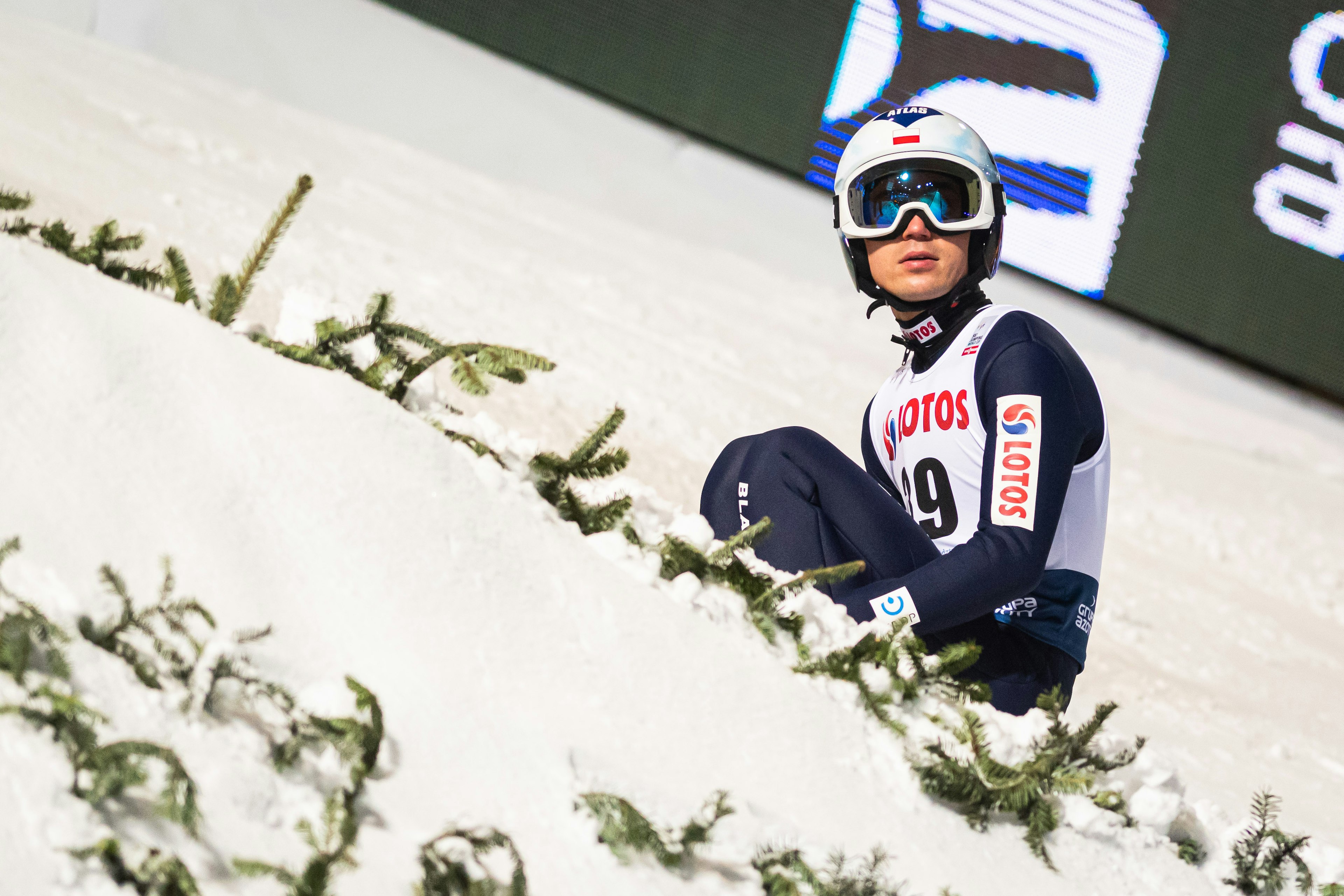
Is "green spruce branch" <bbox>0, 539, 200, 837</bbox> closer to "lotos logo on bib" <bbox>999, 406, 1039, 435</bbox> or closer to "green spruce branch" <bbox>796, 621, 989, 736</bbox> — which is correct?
"green spruce branch" <bbox>796, 621, 989, 736</bbox>

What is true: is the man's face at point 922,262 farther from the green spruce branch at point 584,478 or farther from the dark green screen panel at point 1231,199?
the dark green screen panel at point 1231,199

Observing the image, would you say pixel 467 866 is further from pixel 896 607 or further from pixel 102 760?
pixel 896 607

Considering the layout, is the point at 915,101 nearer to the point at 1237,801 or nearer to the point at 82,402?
the point at 1237,801

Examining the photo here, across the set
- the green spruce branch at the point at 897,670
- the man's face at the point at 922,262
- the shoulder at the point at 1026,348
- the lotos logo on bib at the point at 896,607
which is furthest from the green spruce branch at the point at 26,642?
the man's face at the point at 922,262

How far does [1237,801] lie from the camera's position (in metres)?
2.61

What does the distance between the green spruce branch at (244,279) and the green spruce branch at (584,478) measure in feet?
1.50

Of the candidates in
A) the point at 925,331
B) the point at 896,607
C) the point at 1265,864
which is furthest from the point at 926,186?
the point at 1265,864

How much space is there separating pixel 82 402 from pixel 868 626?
1.06m

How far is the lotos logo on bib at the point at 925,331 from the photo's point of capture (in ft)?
6.85

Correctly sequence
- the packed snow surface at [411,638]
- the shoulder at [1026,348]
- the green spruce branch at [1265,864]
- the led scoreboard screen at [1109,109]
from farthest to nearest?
the led scoreboard screen at [1109,109], the shoulder at [1026,348], the green spruce branch at [1265,864], the packed snow surface at [411,638]

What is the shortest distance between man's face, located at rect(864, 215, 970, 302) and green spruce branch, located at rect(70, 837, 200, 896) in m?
1.51

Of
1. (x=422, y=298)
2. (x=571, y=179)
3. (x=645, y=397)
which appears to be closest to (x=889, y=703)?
(x=645, y=397)

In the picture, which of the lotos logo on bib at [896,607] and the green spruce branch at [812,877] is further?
the lotos logo on bib at [896,607]

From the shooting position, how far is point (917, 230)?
210 centimetres
